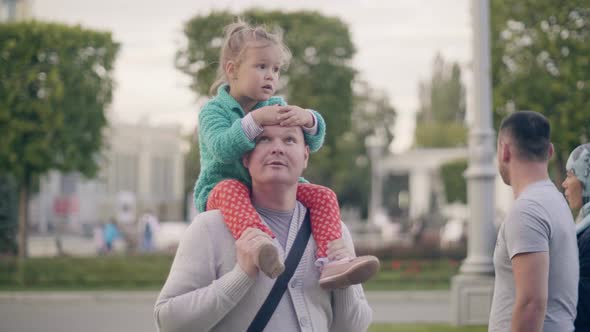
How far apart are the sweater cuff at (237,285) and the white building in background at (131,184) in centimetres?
6207

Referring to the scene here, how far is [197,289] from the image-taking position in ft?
10.0

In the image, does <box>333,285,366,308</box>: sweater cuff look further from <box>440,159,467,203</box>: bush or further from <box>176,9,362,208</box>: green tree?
<box>440,159,467,203</box>: bush

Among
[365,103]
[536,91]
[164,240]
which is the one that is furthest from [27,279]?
[365,103]

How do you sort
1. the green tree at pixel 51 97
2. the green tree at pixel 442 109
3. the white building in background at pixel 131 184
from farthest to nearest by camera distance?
the green tree at pixel 442 109 → the white building in background at pixel 131 184 → the green tree at pixel 51 97

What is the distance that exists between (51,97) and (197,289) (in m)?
26.4

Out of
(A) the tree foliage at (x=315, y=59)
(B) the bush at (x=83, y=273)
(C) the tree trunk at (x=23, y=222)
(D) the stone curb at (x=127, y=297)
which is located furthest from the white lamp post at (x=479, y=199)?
(A) the tree foliage at (x=315, y=59)

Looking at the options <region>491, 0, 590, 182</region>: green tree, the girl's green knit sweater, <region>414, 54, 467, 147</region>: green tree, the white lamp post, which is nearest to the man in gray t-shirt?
the girl's green knit sweater

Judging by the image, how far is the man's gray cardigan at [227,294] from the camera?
2992mm

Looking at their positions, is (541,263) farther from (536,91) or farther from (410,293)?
(536,91)

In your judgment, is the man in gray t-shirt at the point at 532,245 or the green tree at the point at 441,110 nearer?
the man in gray t-shirt at the point at 532,245

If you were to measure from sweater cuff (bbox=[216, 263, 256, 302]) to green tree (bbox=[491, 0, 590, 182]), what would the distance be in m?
21.8

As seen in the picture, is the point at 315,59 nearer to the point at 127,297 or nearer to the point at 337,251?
the point at 127,297

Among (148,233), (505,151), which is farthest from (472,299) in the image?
(148,233)

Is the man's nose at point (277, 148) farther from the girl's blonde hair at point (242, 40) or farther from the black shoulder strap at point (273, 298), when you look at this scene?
the girl's blonde hair at point (242, 40)
